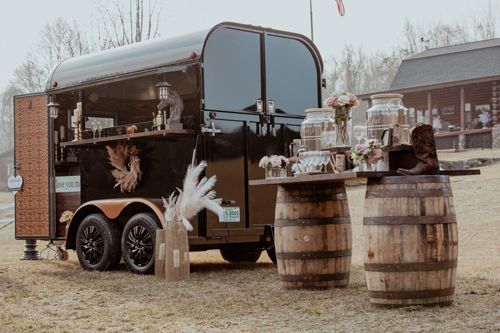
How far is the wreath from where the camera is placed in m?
10.9

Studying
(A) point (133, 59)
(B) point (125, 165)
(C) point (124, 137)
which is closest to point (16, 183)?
(B) point (125, 165)

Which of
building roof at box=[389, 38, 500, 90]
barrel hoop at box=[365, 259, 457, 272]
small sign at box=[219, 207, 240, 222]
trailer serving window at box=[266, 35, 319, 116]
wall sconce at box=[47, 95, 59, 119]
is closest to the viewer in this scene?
barrel hoop at box=[365, 259, 457, 272]

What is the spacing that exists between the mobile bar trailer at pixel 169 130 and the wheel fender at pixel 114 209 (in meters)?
0.02

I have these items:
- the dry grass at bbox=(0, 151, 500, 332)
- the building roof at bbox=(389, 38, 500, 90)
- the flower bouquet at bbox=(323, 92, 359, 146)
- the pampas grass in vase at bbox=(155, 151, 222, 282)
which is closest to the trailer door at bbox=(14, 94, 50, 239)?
the dry grass at bbox=(0, 151, 500, 332)

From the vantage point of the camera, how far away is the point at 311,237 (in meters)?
7.92

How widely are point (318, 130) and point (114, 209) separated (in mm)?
3488

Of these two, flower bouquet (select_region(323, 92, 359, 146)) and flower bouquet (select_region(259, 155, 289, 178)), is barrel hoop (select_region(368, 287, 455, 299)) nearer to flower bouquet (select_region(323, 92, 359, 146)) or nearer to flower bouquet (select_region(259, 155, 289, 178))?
flower bouquet (select_region(323, 92, 359, 146))

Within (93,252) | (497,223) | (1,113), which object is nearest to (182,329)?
(93,252)

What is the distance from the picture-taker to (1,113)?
9206cm

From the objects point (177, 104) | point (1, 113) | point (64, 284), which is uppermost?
point (1, 113)

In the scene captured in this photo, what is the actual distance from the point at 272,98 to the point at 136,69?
67.7 inches

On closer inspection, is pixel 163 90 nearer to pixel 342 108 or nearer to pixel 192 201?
pixel 192 201

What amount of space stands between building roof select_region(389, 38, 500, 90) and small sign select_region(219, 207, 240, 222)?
24.7 meters

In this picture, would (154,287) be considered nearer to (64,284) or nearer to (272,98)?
(64,284)
